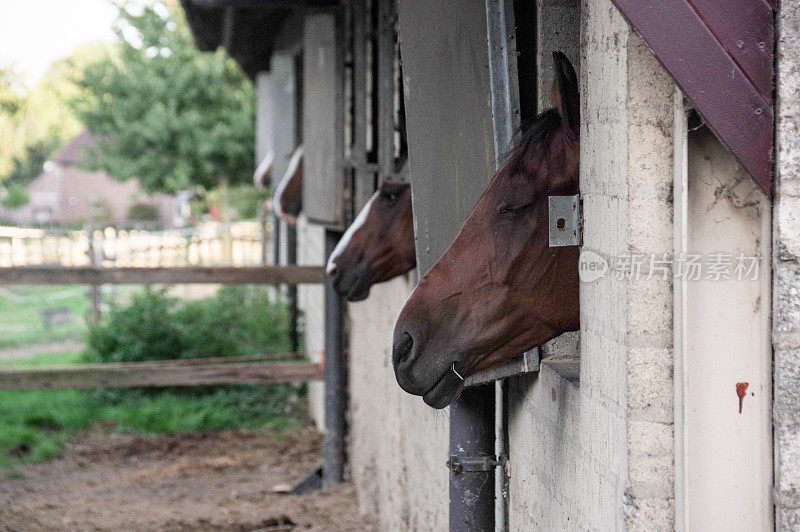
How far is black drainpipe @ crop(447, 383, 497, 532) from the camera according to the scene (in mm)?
2666

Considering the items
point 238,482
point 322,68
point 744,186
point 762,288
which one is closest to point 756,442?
point 762,288

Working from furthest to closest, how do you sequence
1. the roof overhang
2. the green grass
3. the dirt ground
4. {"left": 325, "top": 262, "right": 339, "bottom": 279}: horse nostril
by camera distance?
the roof overhang
the green grass
the dirt ground
{"left": 325, "top": 262, "right": 339, "bottom": 279}: horse nostril

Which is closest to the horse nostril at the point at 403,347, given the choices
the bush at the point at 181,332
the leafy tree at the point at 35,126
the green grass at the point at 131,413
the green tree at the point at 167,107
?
the green grass at the point at 131,413

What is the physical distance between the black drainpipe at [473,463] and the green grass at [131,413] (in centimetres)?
534

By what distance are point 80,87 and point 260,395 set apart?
14239mm

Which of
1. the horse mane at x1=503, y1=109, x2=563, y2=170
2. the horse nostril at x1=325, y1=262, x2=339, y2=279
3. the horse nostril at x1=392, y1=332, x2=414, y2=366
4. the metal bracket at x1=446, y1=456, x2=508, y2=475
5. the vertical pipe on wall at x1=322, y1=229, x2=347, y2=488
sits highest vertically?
the horse mane at x1=503, y1=109, x2=563, y2=170

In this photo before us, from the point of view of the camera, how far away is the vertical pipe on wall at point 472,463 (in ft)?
8.75

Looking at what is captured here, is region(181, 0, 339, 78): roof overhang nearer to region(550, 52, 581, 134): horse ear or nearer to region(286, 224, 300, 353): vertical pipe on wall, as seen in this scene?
region(286, 224, 300, 353): vertical pipe on wall

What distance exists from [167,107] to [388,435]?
16.3 metres

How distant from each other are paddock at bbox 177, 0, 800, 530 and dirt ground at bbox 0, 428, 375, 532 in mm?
3003

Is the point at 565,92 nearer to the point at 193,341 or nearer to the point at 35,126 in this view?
the point at 193,341

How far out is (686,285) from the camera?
170 centimetres

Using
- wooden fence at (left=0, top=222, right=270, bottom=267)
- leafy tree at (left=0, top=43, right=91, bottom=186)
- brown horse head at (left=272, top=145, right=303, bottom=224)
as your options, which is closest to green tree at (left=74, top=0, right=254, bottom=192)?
wooden fence at (left=0, top=222, right=270, bottom=267)

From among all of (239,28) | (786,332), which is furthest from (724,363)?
(239,28)
